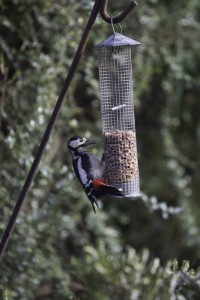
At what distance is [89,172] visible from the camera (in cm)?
437

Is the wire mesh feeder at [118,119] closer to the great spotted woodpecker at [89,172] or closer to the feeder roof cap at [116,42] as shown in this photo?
the great spotted woodpecker at [89,172]

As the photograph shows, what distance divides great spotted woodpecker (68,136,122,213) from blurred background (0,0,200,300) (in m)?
0.37

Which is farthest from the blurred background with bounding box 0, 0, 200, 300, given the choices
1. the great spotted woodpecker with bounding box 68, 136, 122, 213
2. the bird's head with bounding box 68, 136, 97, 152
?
the bird's head with bounding box 68, 136, 97, 152

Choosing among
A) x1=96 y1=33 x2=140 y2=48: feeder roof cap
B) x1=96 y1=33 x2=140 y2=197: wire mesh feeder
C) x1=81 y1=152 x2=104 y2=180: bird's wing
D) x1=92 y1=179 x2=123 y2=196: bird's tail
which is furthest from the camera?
x1=96 y1=33 x2=140 y2=197: wire mesh feeder

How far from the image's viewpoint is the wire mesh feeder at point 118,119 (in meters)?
4.48

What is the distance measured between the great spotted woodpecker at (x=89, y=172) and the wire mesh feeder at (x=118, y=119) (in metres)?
0.10

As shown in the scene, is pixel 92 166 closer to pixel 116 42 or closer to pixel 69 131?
pixel 116 42

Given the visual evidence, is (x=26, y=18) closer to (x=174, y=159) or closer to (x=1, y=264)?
(x=1, y=264)

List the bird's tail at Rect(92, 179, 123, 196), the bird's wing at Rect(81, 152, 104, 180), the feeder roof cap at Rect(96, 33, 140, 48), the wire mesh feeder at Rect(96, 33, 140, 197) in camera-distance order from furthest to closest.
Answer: the wire mesh feeder at Rect(96, 33, 140, 197) → the bird's wing at Rect(81, 152, 104, 180) → the bird's tail at Rect(92, 179, 123, 196) → the feeder roof cap at Rect(96, 33, 140, 48)

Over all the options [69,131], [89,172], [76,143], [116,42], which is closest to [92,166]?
[89,172]

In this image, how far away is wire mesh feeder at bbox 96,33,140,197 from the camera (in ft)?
14.7

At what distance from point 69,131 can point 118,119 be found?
104cm

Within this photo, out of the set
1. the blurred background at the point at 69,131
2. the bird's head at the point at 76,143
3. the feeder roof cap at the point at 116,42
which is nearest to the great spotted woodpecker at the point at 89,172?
the bird's head at the point at 76,143

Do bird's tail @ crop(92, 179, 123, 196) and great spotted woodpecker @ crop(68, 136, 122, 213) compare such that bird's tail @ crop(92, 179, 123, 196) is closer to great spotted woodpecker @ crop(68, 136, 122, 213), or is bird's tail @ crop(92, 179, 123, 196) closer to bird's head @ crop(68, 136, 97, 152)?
great spotted woodpecker @ crop(68, 136, 122, 213)
